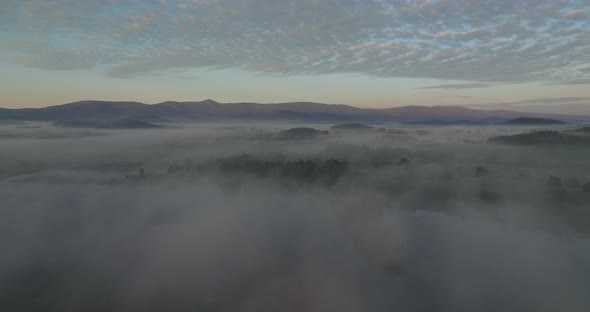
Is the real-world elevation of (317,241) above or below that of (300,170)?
below

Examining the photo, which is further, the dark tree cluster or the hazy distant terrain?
the dark tree cluster

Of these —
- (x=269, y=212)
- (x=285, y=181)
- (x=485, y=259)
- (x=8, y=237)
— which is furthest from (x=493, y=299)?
(x=8, y=237)

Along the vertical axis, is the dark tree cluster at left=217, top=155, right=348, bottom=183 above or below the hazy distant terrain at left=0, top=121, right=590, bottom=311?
above

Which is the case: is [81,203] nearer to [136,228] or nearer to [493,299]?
[136,228]

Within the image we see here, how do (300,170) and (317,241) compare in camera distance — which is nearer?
(317,241)

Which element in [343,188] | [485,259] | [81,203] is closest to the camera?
[485,259]

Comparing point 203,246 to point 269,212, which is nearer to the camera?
point 203,246

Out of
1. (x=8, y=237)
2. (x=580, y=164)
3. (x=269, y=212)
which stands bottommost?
(x=8, y=237)

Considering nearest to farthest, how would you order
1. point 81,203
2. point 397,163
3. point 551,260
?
point 551,260, point 81,203, point 397,163
